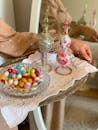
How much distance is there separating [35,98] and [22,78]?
0.09 metres

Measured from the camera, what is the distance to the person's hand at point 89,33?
1.25m

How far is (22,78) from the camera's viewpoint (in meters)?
0.88

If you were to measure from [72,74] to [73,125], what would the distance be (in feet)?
1.99

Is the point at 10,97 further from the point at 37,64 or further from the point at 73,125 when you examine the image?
the point at 73,125

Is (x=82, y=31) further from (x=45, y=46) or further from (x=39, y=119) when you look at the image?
(x=39, y=119)

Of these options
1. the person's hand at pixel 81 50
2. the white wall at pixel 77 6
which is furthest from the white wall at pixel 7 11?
the person's hand at pixel 81 50

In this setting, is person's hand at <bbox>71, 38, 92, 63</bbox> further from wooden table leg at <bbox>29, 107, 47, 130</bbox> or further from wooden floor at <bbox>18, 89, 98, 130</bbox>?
wooden floor at <bbox>18, 89, 98, 130</bbox>

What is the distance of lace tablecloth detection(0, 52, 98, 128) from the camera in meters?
0.80

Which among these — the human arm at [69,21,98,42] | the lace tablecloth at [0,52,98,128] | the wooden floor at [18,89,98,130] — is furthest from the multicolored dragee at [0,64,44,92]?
the wooden floor at [18,89,98,130]

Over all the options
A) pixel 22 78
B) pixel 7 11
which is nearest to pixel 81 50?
pixel 22 78

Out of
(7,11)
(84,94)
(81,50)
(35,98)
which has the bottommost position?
(84,94)

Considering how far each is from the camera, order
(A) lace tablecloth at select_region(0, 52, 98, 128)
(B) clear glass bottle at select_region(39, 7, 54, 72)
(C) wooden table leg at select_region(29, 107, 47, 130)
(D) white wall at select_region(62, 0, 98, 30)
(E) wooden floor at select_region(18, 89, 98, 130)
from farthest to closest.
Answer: (E) wooden floor at select_region(18, 89, 98, 130)
(D) white wall at select_region(62, 0, 98, 30)
(C) wooden table leg at select_region(29, 107, 47, 130)
(B) clear glass bottle at select_region(39, 7, 54, 72)
(A) lace tablecloth at select_region(0, 52, 98, 128)

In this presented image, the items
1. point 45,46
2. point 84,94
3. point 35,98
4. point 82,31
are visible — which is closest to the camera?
point 35,98

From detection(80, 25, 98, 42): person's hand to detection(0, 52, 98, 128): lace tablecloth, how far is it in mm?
276
